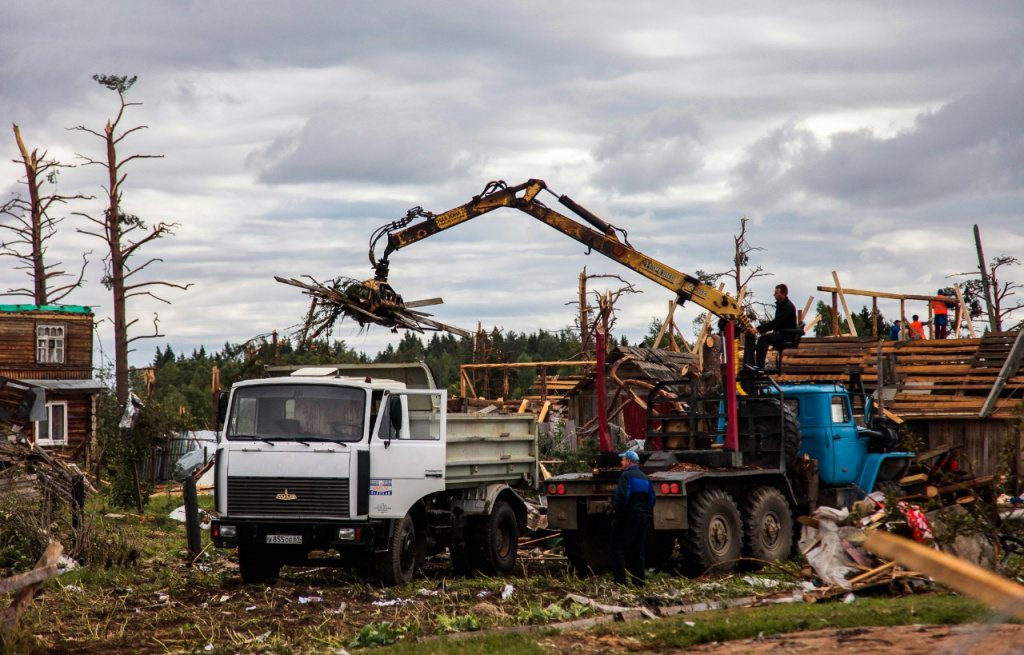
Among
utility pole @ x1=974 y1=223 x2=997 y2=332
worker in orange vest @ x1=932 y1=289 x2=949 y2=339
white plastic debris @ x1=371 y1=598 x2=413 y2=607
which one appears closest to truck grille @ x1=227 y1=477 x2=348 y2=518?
white plastic debris @ x1=371 y1=598 x2=413 y2=607

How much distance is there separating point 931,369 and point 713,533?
16349mm

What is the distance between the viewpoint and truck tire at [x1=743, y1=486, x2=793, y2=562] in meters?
15.4

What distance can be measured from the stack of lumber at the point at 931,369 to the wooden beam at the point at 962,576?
888 inches

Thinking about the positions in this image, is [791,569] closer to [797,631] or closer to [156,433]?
[797,631]

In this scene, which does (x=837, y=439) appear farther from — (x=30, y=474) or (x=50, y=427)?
(x=50, y=427)

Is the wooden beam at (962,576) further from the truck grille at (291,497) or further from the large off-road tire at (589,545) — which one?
the large off-road tire at (589,545)

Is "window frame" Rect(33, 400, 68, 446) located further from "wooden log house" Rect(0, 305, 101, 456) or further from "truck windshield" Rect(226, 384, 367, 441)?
"truck windshield" Rect(226, 384, 367, 441)

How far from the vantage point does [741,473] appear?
15.2 m

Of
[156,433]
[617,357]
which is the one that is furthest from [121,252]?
[617,357]

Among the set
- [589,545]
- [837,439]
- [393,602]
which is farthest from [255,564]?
[837,439]

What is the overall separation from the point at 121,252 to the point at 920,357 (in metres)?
22.2

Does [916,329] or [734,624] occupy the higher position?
[916,329]

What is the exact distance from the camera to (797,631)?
33.1 ft

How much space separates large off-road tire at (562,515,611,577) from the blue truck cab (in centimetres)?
362
